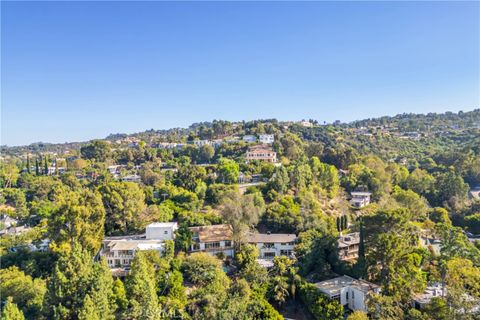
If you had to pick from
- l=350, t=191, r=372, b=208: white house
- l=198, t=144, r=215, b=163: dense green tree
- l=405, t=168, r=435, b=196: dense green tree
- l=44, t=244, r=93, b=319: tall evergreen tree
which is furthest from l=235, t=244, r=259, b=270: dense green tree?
l=198, t=144, r=215, b=163: dense green tree

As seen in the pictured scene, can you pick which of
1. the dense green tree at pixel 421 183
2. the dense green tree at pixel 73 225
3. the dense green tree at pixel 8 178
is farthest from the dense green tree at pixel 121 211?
the dense green tree at pixel 421 183

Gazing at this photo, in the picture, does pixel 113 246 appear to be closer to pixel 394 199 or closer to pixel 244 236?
pixel 244 236

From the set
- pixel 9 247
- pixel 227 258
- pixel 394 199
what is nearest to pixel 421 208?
pixel 394 199

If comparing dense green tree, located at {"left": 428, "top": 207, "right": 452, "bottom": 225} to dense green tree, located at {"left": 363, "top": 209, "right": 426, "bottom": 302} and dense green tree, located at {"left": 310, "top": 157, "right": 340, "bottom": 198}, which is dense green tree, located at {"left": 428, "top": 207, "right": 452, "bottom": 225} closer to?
dense green tree, located at {"left": 310, "top": 157, "right": 340, "bottom": 198}

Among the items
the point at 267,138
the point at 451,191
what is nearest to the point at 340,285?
the point at 451,191

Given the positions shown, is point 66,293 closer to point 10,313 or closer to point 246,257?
point 10,313

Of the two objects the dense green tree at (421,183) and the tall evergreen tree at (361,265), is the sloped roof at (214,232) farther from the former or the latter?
the dense green tree at (421,183)
